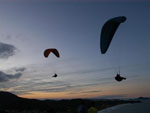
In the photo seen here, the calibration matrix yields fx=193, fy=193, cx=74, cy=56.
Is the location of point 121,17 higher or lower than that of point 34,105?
higher

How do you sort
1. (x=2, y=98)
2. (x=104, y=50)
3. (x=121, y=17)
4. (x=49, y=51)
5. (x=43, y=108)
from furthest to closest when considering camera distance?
(x=2, y=98)
(x=43, y=108)
(x=49, y=51)
(x=104, y=50)
(x=121, y=17)

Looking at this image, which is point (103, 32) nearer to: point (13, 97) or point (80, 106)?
point (80, 106)

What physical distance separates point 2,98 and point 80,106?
358ft

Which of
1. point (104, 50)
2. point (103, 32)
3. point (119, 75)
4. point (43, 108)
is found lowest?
point (43, 108)

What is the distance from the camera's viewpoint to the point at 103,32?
18.8 metres

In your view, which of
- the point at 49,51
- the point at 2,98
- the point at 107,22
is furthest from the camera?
the point at 2,98

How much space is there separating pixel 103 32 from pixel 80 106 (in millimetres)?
9093

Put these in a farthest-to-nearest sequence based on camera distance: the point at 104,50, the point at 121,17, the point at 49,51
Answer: the point at 49,51
the point at 104,50
the point at 121,17

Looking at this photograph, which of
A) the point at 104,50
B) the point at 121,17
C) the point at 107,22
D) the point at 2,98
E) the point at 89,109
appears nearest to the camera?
the point at 89,109

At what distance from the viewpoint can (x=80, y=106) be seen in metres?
11.9

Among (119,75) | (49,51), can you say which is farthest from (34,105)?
(119,75)

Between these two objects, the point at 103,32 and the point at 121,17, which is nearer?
the point at 121,17

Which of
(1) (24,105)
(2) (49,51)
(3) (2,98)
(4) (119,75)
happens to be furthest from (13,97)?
(4) (119,75)

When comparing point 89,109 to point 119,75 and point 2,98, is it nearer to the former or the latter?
point 119,75
